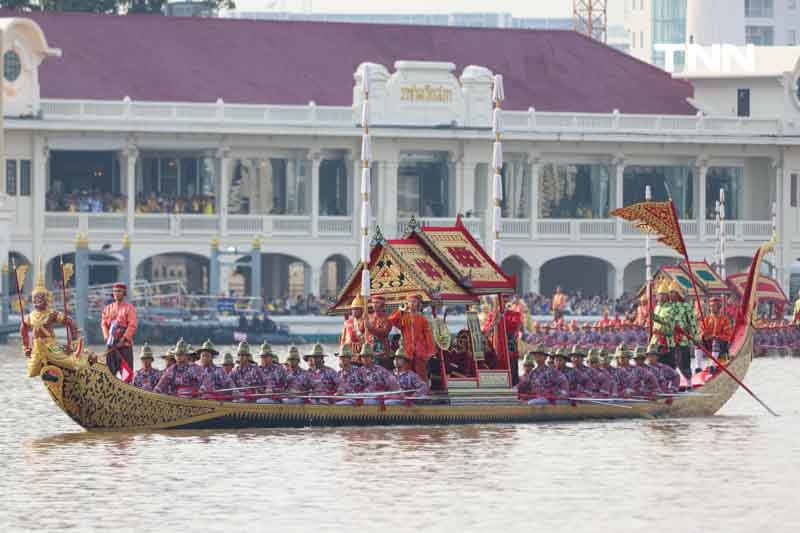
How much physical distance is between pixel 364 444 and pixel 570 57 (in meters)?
49.5

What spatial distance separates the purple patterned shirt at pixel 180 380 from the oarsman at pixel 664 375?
25.3 ft

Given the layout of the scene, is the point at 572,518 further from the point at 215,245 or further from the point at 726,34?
the point at 726,34

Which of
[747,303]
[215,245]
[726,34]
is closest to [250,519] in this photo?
[747,303]

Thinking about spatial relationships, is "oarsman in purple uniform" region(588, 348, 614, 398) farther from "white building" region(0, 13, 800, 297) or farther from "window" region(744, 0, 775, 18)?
"window" region(744, 0, 775, 18)

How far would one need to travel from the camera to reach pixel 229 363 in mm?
36312

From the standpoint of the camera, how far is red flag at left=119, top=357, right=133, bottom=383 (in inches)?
1419

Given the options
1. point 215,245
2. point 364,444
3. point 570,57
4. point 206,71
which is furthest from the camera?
point 570,57

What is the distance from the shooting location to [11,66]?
71.7 m

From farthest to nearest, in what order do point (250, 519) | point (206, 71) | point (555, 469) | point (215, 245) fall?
point (206, 71) → point (215, 245) → point (555, 469) → point (250, 519)

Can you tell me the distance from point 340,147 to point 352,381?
40055 mm

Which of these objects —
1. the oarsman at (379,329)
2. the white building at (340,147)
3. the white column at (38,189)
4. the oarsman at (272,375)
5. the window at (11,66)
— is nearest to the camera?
the oarsman at (272,375)

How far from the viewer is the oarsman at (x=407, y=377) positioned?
36688mm

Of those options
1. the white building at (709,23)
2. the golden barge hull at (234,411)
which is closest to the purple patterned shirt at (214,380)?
the golden barge hull at (234,411)

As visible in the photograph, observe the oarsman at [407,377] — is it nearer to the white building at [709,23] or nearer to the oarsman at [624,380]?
the oarsman at [624,380]
